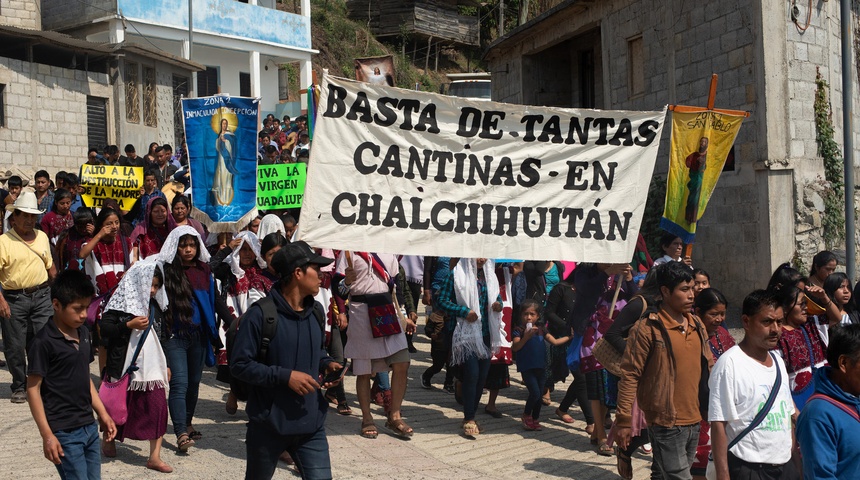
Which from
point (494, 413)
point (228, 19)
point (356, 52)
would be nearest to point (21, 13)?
point (228, 19)

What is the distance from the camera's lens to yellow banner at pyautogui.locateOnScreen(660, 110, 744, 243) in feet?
27.9

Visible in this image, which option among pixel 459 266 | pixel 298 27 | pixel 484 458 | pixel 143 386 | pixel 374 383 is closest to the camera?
pixel 143 386

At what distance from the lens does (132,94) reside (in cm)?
2689

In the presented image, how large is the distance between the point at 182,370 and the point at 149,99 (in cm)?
2167

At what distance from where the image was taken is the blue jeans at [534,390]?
919 centimetres

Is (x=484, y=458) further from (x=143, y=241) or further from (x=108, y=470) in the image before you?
(x=143, y=241)

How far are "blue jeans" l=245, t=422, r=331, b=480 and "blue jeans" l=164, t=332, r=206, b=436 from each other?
2650 millimetres

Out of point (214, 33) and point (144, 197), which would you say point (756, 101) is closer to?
point (144, 197)

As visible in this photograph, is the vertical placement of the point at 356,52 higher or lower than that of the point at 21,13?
higher

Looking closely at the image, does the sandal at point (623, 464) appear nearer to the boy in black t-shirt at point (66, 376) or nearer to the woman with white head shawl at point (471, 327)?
the woman with white head shawl at point (471, 327)

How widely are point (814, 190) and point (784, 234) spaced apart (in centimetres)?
92

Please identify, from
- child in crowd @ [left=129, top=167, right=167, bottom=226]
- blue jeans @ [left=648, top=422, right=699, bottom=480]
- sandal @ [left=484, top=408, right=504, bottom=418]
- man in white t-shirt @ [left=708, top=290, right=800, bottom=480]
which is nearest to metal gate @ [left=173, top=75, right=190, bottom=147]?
child in crowd @ [left=129, top=167, right=167, bottom=226]

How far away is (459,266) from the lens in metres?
8.95

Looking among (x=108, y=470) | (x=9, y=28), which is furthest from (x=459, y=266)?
(x=9, y=28)
